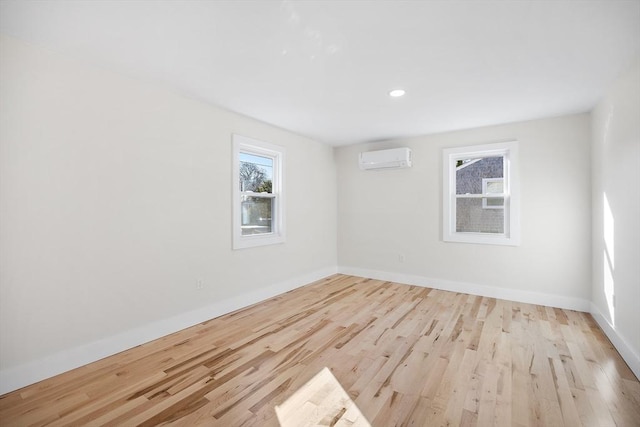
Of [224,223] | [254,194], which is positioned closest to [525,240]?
[254,194]

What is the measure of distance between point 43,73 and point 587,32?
3899mm

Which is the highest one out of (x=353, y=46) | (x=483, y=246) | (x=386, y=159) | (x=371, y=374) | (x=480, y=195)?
(x=353, y=46)

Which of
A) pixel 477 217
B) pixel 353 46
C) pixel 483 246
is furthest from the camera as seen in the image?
pixel 477 217

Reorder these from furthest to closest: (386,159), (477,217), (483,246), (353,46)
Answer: (386,159) → (477,217) → (483,246) → (353,46)

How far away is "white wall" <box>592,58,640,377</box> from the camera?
2.28 metres

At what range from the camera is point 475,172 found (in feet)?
14.5

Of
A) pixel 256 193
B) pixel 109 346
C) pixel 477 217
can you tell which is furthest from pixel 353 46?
pixel 477 217

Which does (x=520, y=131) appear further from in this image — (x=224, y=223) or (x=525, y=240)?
(x=224, y=223)

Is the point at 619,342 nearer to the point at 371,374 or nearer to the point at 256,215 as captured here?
the point at 371,374

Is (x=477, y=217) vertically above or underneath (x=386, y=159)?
underneath

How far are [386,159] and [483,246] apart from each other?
1993 mm

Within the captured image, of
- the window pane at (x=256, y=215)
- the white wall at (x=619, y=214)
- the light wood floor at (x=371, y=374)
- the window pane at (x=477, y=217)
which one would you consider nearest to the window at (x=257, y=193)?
the window pane at (x=256, y=215)

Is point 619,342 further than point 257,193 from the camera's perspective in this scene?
No

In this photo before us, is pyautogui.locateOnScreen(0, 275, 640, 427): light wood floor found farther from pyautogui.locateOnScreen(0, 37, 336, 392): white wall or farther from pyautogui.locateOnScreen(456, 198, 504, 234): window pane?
pyautogui.locateOnScreen(456, 198, 504, 234): window pane
